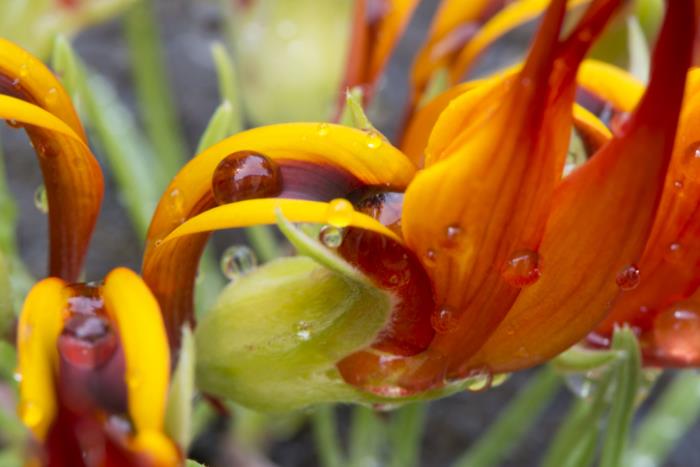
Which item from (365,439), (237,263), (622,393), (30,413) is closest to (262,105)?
(365,439)

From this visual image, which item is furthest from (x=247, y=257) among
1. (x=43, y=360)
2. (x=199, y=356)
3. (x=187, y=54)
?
(x=187, y=54)

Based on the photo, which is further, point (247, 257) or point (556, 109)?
point (247, 257)

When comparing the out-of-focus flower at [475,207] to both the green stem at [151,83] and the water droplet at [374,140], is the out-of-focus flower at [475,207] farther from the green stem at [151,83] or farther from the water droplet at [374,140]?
the green stem at [151,83]

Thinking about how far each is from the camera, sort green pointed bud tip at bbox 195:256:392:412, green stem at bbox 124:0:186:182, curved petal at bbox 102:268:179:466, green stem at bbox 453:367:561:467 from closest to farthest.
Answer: curved petal at bbox 102:268:179:466
green pointed bud tip at bbox 195:256:392:412
green stem at bbox 453:367:561:467
green stem at bbox 124:0:186:182

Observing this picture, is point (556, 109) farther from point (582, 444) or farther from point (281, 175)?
point (582, 444)

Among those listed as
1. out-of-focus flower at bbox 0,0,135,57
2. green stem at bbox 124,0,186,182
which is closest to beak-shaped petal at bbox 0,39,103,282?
out-of-focus flower at bbox 0,0,135,57

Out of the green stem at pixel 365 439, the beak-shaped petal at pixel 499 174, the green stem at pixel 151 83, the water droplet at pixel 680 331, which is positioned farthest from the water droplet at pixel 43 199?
the green stem at pixel 151 83

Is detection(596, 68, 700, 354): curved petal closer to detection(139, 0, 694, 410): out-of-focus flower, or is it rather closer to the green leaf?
detection(139, 0, 694, 410): out-of-focus flower
